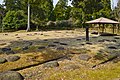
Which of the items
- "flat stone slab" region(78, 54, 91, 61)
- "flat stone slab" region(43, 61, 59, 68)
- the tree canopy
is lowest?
"flat stone slab" region(43, 61, 59, 68)

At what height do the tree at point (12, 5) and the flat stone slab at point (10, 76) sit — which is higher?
the tree at point (12, 5)

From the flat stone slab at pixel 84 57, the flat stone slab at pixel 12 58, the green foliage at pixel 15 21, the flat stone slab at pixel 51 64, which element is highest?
the green foliage at pixel 15 21

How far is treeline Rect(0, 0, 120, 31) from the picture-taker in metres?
43.1

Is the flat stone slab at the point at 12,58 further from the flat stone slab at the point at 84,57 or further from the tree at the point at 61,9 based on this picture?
the tree at the point at 61,9

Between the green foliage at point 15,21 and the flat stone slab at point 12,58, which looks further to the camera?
the green foliage at point 15,21

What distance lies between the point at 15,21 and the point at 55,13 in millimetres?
17918

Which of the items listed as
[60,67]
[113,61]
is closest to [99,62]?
[113,61]

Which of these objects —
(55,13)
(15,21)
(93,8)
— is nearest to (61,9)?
(55,13)

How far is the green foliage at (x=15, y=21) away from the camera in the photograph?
137ft

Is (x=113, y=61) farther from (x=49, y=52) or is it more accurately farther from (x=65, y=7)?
(x=65, y=7)

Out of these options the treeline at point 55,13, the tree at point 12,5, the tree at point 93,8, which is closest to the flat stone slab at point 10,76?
the treeline at point 55,13

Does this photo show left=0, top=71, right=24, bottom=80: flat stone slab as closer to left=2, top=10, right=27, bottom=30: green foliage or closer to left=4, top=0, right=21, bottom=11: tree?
left=2, top=10, right=27, bottom=30: green foliage

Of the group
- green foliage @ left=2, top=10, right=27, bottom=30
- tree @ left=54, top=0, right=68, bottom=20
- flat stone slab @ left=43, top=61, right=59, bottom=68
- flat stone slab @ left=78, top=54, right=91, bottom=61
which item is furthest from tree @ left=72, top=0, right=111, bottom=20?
flat stone slab @ left=43, top=61, right=59, bottom=68

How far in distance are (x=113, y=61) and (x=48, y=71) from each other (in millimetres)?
4391
